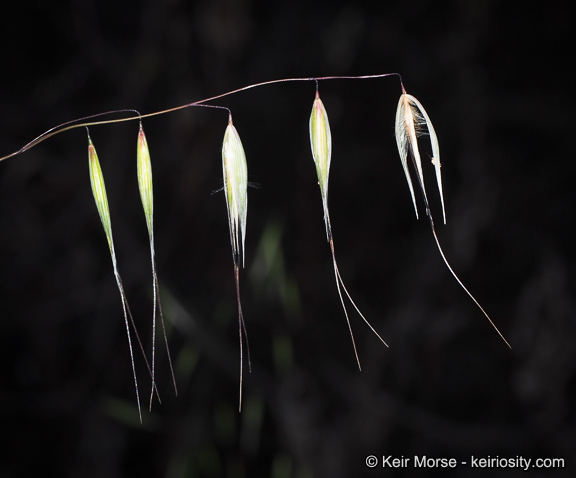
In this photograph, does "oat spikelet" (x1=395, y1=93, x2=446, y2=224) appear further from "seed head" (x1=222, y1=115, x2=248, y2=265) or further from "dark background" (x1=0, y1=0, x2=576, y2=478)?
"dark background" (x1=0, y1=0, x2=576, y2=478)

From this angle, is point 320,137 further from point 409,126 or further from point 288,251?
point 288,251

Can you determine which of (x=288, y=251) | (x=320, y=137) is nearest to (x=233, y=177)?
(x=320, y=137)

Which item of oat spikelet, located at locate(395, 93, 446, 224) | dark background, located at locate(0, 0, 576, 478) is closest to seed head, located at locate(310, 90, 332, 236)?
oat spikelet, located at locate(395, 93, 446, 224)

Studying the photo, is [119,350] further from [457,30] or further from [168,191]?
[457,30]

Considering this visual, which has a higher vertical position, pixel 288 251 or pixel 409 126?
pixel 409 126

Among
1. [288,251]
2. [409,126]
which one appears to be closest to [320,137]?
[409,126]

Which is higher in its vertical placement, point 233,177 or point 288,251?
point 233,177

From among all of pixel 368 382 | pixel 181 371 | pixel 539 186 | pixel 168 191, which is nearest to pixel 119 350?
pixel 181 371

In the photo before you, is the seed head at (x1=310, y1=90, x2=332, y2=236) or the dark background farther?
the dark background

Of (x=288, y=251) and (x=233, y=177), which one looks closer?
(x=233, y=177)
